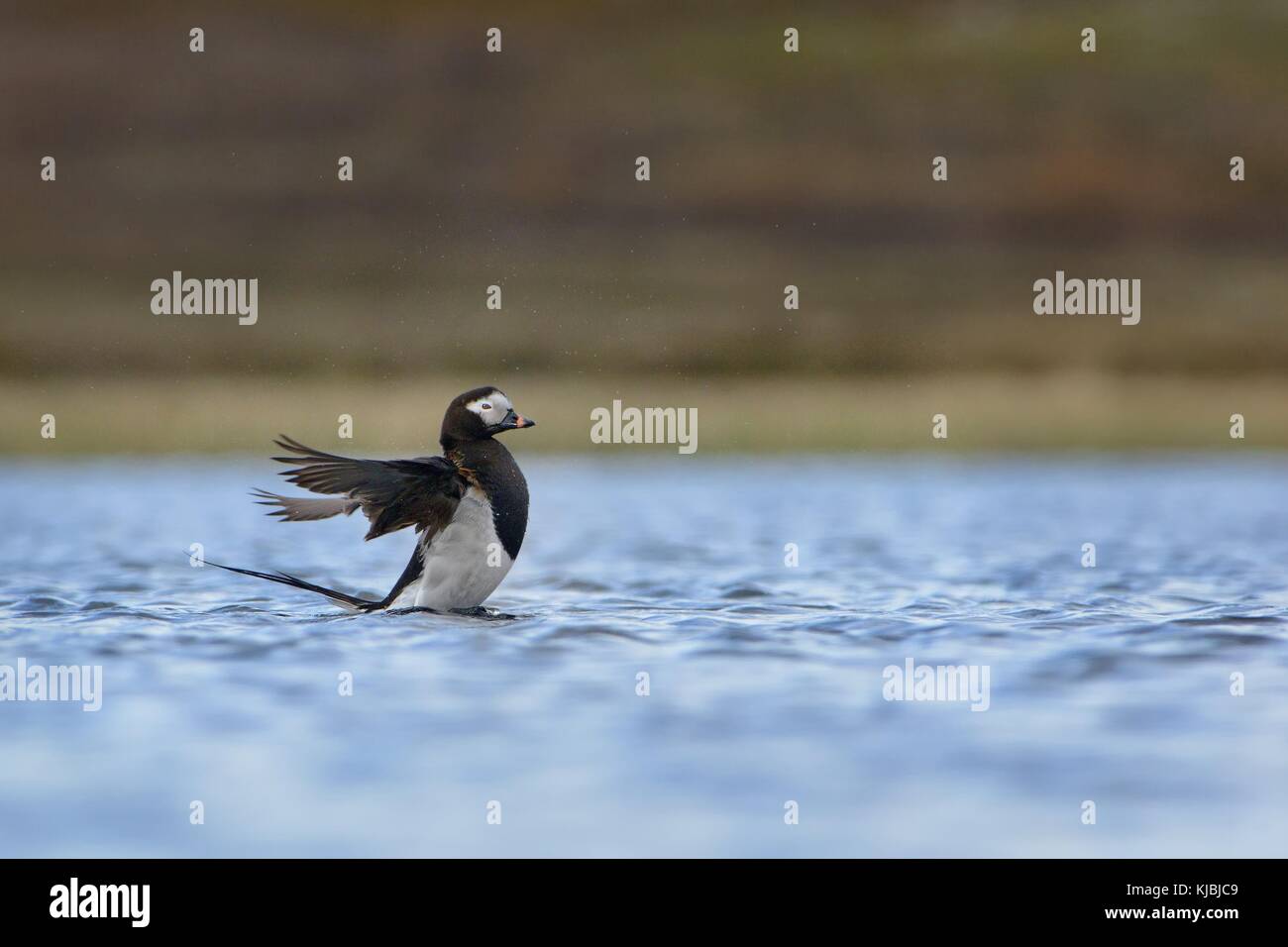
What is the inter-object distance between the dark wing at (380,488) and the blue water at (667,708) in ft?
2.15

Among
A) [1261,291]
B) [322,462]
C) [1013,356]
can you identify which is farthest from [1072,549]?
[1261,291]

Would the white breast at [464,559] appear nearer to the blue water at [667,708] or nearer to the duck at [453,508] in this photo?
the duck at [453,508]

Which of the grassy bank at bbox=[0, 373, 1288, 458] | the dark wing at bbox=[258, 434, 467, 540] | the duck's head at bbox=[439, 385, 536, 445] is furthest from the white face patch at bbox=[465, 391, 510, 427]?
the grassy bank at bbox=[0, 373, 1288, 458]

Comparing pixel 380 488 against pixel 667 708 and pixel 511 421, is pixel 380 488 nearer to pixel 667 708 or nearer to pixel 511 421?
pixel 511 421

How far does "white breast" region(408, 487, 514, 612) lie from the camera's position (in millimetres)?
10930

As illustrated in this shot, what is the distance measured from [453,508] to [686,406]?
69.5 feet

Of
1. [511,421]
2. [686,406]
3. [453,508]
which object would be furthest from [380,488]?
[686,406]

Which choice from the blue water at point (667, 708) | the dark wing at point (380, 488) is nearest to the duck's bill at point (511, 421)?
the dark wing at point (380, 488)

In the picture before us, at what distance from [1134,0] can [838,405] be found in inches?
1475

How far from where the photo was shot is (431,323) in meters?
39.4

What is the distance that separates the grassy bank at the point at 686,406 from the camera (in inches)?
1090

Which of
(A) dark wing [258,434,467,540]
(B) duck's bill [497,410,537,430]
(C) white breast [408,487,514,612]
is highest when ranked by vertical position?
(B) duck's bill [497,410,537,430]

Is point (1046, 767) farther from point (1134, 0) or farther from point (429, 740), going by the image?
point (1134, 0)

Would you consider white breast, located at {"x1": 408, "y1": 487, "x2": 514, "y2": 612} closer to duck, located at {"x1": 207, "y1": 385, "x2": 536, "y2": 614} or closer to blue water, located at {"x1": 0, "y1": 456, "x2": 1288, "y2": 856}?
duck, located at {"x1": 207, "y1": 385, "x2": 536, "y2": 614}
